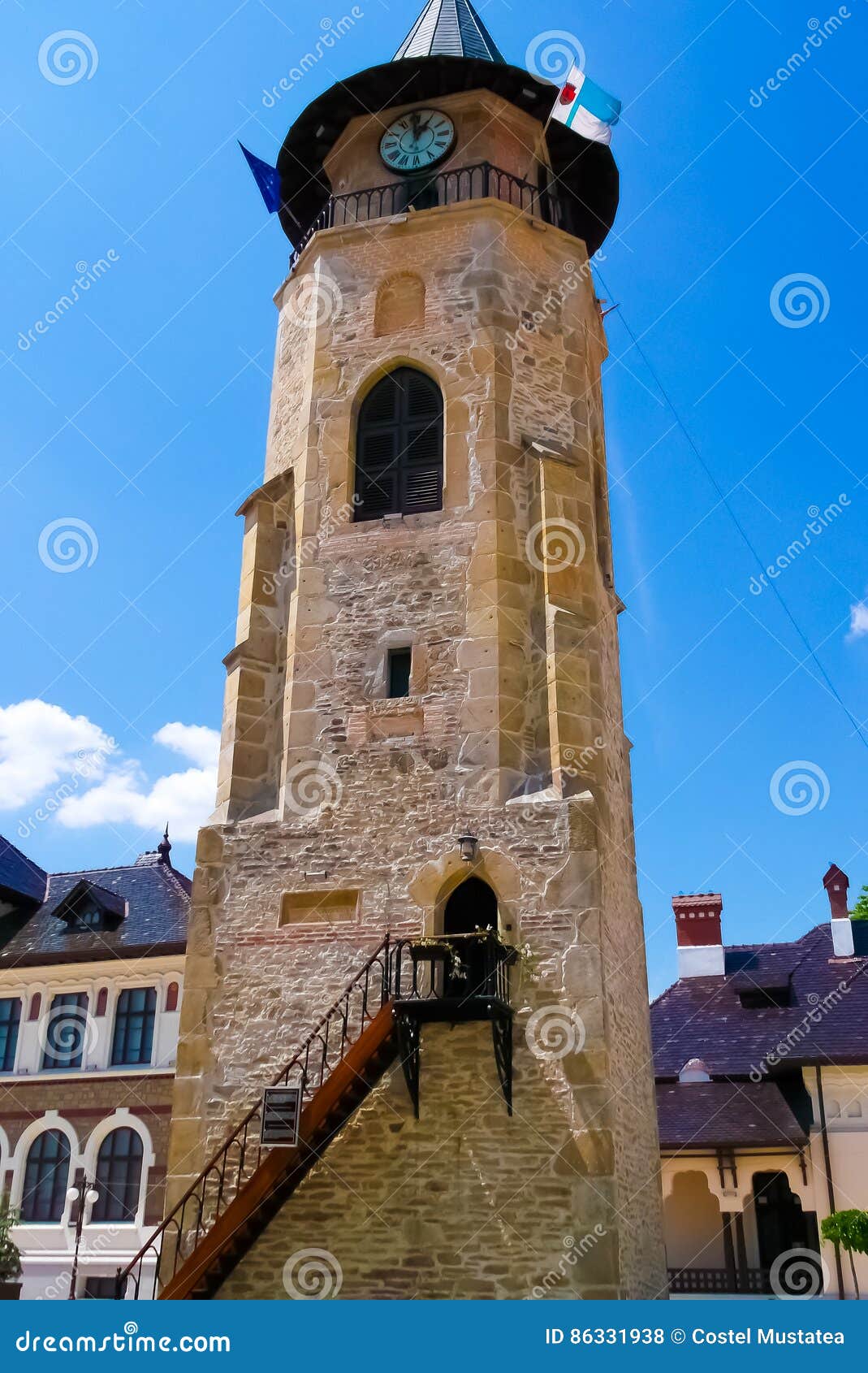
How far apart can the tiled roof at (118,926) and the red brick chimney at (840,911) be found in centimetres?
1338

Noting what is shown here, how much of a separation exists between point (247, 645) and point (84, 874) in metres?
14.8

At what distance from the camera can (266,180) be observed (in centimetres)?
1969

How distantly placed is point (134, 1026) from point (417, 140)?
1688 centimetres

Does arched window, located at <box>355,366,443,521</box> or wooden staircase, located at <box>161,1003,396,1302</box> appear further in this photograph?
arched window, located at <box>355,366,443,521</box>

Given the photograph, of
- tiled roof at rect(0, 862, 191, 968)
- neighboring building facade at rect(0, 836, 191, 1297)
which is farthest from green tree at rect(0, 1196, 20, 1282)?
tiled roof at rect(0, 862, 191, 968)

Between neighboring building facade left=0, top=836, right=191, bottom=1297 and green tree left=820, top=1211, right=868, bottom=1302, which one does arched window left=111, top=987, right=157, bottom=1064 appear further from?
green tree left=820, top=1211, right=868, bottom=1302

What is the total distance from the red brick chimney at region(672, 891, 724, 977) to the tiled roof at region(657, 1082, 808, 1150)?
3.81 m

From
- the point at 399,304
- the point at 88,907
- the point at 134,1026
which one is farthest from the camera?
the point at 88,907

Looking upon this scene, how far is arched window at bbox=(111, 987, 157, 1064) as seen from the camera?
23.8m

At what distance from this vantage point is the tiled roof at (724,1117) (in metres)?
21.4

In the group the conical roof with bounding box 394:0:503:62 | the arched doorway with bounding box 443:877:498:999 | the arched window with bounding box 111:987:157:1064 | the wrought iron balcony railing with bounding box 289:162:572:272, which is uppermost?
the conical roof with bounding box 394:0:503:62

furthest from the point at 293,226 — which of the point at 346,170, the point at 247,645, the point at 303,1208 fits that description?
the point at 303,1208

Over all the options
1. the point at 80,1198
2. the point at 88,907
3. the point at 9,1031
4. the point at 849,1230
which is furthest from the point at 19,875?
the point at 849,1230

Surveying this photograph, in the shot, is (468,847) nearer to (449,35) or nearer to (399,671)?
(399,671)
